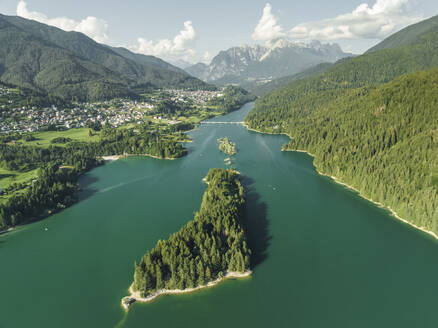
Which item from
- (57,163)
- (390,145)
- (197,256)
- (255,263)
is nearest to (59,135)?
(57,163)

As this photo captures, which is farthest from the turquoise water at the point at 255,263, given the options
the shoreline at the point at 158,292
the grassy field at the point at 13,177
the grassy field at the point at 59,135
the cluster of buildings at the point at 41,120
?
the cluster of buildings at the point at 41,120

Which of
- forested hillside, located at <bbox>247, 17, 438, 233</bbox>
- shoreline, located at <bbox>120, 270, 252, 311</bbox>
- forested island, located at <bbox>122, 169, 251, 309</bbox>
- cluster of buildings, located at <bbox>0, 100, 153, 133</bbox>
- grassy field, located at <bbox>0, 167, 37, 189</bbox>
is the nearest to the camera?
shoreline, located at <bbox>120, 270, 252, 311</bbox>

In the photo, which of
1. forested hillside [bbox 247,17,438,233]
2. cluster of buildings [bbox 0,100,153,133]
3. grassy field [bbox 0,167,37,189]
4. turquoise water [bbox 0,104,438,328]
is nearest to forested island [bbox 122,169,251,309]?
turquoise water [bbox 0,104,438,328]

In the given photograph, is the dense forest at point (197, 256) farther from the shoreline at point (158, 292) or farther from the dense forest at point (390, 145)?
the dense forest at point (390, 145)

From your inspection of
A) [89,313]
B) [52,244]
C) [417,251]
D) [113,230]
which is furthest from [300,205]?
[52,244]

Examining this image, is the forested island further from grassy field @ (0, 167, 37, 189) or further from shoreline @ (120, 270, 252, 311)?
grassy field @ (0, 167, 37, 189)
